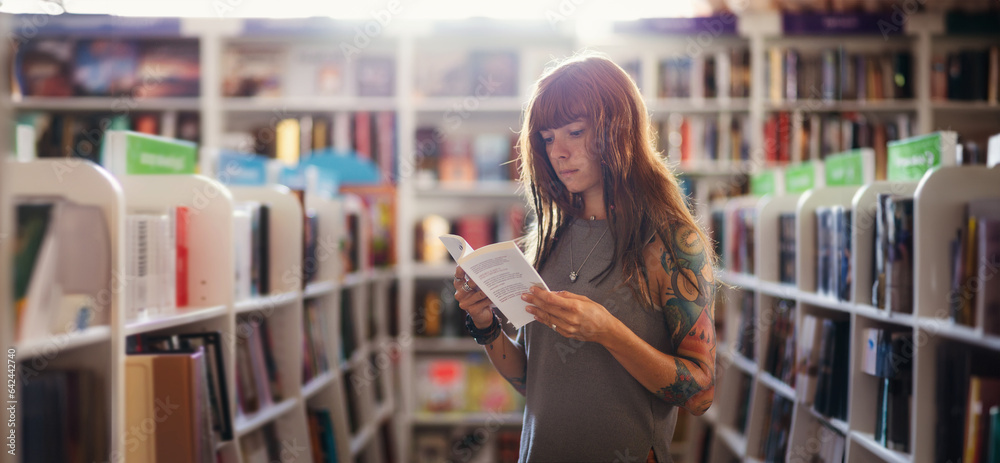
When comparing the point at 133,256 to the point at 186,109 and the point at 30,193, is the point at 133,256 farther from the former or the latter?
the point at 186,109

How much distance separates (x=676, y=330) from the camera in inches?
49.8

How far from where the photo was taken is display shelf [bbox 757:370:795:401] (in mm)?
2261

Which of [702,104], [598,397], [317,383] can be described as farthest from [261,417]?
[702,104]

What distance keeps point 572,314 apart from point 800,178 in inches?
78.0

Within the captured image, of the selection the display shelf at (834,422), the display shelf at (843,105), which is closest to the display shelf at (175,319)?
the display shelf at (834,422)

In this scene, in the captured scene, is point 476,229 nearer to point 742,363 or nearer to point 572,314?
point 742,363

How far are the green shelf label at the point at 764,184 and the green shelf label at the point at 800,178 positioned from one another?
0.14 metres

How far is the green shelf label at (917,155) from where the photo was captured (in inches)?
68.9

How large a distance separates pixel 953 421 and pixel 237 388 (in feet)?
6.03

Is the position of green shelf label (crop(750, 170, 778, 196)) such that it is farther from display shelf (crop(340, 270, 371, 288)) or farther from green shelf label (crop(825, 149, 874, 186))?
display shelf (crop(340, 270, 371, 288))

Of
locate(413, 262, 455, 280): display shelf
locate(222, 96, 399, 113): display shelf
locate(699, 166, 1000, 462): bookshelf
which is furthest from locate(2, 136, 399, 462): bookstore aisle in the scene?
locate(699, 166, 1000, 462): bookshelf

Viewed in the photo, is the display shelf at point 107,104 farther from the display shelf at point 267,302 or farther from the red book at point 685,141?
the red book at point 685,141

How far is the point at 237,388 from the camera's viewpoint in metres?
1.99

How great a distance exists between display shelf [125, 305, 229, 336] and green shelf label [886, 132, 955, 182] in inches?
76.7
